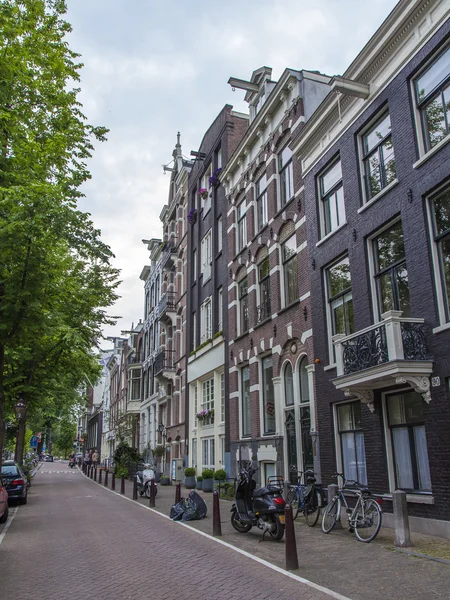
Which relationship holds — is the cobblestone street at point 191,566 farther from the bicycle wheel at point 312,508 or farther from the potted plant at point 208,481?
the potted plant at point 208,481

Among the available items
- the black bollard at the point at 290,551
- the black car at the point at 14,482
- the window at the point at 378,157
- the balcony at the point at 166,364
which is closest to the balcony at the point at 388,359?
the window at the point at 378,157

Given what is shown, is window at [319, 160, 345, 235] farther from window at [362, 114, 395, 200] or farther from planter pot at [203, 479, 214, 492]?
planter pot at [203, 479, 214, 492]

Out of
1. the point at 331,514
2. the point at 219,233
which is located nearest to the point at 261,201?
the point at 219,233

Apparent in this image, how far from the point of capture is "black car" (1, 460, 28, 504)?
718 inches

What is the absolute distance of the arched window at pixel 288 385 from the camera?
1759cm

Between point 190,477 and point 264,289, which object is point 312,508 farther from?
point 190,477

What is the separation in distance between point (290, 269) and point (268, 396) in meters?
4.77

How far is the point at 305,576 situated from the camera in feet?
23.9

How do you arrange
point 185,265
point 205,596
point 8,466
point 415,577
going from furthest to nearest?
point 185,265, point 8,466, point 415,577, point 205,596

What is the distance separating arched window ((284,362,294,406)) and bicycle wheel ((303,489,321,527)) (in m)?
5.24

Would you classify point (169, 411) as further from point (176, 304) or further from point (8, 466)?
point (8, 466)

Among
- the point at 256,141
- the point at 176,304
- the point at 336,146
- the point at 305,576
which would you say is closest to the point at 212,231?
the point at 256,141

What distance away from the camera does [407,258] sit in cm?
1175

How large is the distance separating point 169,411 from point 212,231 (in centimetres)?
1333
